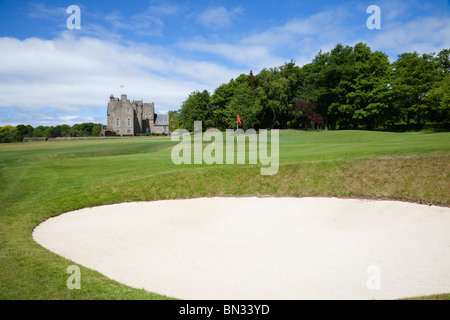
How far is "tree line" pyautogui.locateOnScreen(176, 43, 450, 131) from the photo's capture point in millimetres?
52938

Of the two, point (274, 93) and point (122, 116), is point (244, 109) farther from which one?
point (122, 116)

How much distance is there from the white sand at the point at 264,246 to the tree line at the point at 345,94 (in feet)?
144

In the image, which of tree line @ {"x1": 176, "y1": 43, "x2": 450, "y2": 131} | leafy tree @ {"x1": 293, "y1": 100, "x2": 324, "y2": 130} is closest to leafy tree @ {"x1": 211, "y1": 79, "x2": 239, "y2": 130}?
tree line @ {"x1": 176, "y1": 43, "x2": 450, "y2": 131}

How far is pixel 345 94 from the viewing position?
207ft

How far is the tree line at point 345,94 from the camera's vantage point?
174ft

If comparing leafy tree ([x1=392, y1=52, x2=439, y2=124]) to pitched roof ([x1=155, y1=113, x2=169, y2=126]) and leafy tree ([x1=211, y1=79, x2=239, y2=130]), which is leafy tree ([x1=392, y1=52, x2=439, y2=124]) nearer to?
leafy tree ([x1=211, y1=79, x2=239, y2=130])

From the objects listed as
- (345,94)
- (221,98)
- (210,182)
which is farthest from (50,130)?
(210,182)

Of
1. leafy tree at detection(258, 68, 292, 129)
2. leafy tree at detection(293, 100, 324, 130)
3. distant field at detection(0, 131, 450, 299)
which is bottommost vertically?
distant field at detection(0, 131, 450, 299)

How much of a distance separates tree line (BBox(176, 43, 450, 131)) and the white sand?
43.9 meters

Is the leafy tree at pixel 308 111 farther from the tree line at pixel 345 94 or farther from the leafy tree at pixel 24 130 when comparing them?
the leafy tree at pixel 24 130

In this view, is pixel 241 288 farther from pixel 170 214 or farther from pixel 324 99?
pixel 324 99

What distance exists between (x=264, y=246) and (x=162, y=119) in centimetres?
10231

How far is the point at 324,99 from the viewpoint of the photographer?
6650 cm

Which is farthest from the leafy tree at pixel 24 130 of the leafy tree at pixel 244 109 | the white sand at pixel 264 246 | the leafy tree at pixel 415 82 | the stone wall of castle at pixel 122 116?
the white sand at pixel 264 246
